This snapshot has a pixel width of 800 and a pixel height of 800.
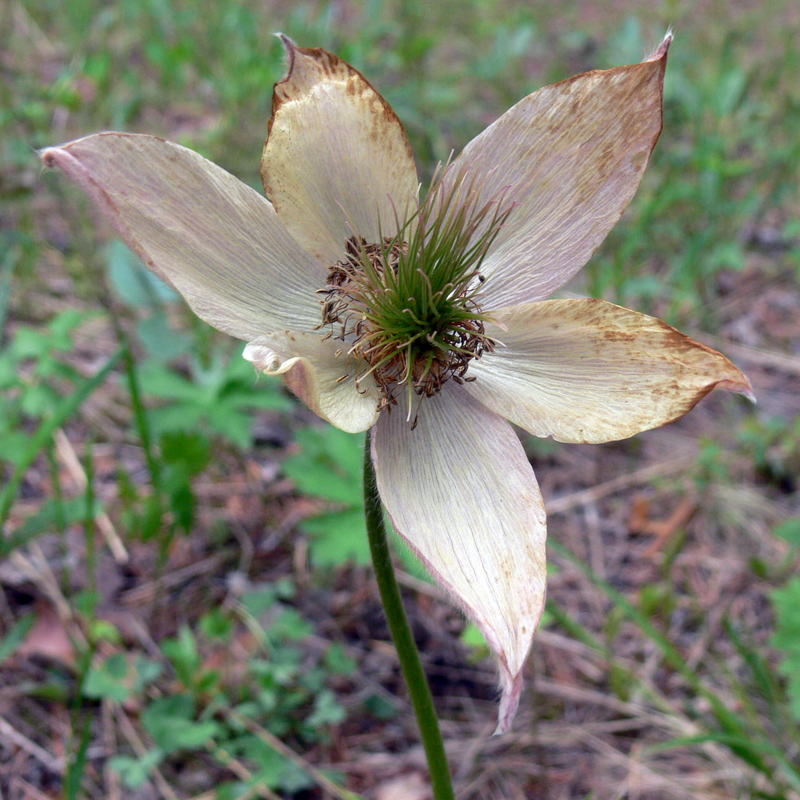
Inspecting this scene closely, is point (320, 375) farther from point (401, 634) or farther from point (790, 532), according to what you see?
point (790, 532)

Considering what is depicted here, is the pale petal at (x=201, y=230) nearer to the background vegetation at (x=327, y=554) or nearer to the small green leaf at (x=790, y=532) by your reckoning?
the background vegetation at (x=327, y=554)

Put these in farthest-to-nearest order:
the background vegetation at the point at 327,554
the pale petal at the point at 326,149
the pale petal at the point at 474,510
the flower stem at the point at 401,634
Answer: the background vegetation at the point at 327,554 → the pale petal at the point at 326,149 → the flower stem at the point at 401,634 → the pale petal at the point at 474,510

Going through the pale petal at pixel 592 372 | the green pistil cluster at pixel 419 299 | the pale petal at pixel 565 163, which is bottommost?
the pale petal at pixel 592 372

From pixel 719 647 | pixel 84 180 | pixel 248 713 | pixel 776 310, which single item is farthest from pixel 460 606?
pixel 776 310

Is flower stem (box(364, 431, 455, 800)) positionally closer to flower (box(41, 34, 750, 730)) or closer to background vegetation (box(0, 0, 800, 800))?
flower (box(41, 34, 750, 730))

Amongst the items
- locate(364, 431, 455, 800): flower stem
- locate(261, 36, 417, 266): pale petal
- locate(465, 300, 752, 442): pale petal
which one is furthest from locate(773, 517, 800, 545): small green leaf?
locate(261, 36, 417, 266): pale petal

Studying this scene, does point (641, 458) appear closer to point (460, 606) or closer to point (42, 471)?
point (460, 606)

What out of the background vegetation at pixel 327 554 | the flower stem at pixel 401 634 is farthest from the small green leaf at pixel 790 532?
the flower stem at pixel 401 634
